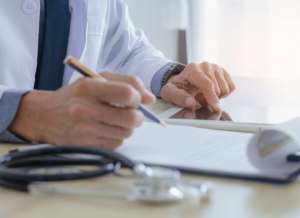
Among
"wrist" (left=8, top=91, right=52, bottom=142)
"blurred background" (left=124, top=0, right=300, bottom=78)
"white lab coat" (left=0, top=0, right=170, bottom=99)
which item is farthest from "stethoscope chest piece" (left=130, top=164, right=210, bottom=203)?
"blurred background" (left=124, top=0, right=300, bottom=78)

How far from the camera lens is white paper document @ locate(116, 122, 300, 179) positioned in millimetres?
357

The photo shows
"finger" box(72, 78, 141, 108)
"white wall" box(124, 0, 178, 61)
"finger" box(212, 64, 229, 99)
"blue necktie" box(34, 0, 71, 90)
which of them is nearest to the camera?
"finger" box(72, 78, 141, 108)

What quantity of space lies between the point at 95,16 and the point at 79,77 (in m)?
0.60

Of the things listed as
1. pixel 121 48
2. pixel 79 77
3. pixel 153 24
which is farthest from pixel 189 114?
pixel 153 24

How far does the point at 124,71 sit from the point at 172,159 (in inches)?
37.6

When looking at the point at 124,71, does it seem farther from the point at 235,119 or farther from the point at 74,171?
the point at 74,171

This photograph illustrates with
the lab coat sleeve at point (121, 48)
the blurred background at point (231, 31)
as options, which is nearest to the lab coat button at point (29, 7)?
the lab coat sleeve at point (121, 48)

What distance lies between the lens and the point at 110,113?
1.41 feet

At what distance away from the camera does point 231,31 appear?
2852 millimetres

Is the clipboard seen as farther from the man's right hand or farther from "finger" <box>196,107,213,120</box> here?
"finger" <box>196,107,213,120</box>

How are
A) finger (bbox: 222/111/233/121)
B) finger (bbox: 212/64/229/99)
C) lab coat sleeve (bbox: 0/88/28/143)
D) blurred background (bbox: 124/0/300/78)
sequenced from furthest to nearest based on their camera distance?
blurred background (bbox: 124/0/300/78) → finger (bbox: 212/64/229/99) → finger (bbox: 222/111/233/121) → lab coat sleeve (bbox: 0/88/28/143)

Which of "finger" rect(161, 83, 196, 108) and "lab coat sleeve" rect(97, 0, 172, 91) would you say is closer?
"finger" rect(161, 83, 196, 108)

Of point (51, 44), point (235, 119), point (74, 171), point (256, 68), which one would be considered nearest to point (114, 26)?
point (51, 44)

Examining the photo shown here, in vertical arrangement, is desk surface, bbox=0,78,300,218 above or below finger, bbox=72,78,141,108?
below
